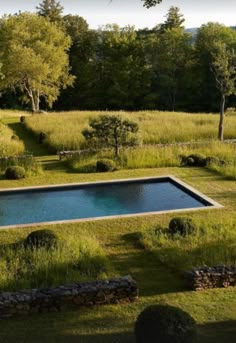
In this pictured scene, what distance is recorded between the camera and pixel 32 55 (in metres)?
40.8

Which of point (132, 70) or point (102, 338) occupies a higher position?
point (132, 70)

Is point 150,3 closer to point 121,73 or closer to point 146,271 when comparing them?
point 146,271

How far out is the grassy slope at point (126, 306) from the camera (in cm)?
796

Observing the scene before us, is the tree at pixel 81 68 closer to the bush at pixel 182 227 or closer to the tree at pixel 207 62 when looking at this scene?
the tree at pixel 207 62

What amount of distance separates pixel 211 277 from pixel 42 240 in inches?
148

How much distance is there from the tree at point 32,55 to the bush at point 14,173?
870 inches

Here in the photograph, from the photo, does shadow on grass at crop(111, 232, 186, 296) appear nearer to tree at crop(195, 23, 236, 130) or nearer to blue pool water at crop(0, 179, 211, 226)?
blue pool water at crop(0, 179, 211, 226)

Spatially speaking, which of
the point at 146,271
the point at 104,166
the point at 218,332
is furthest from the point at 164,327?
the point at 104,166

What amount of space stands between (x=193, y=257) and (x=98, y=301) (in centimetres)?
271

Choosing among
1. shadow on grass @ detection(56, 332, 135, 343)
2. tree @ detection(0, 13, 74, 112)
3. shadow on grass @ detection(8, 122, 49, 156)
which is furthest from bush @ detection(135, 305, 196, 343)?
tree @ detection(0, 13, 74, 112)

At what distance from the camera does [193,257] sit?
1084cm

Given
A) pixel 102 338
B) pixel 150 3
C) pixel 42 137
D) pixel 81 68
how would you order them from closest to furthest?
pixel 150 3 < pixel 102 338 < pixel 42 137 < pixel 81 68

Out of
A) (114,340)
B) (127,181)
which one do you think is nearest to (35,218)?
(127,181)

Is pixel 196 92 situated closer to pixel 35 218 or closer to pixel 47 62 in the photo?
pixel 47 62
